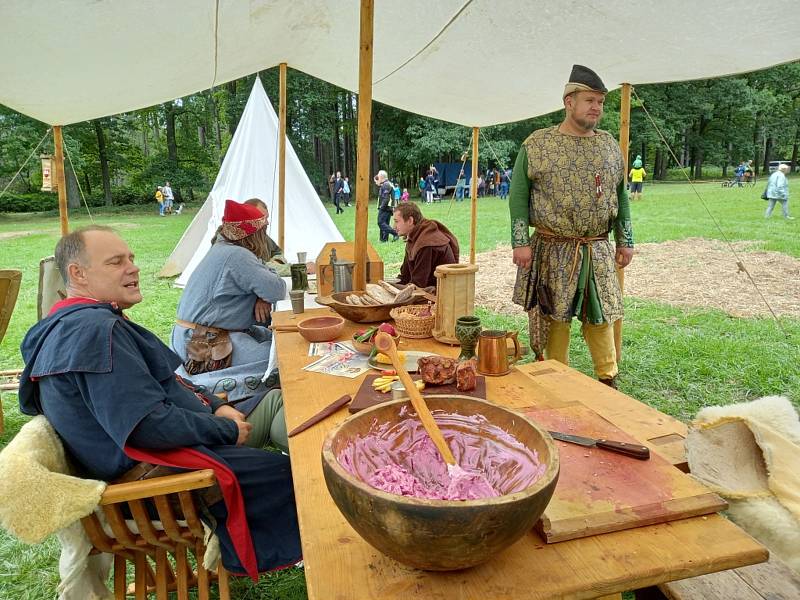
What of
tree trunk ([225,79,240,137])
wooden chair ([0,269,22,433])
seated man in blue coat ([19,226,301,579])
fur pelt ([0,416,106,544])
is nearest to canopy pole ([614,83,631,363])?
seated man in blue coat ([19,226,301,579])

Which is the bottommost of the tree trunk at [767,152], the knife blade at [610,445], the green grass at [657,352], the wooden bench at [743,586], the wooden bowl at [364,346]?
the green grass at [657,352]

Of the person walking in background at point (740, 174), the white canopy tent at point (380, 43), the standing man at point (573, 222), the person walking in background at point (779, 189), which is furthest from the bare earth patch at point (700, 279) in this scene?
the person walking in background at point (740, 174)

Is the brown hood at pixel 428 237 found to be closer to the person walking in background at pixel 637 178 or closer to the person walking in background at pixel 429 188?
the person walking in background at pixel 637 178

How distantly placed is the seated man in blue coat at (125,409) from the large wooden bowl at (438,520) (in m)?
0.81

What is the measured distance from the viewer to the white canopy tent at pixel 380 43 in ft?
9.19

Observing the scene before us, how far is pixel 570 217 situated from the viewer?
298cm

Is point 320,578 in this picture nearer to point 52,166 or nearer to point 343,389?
point 343,389

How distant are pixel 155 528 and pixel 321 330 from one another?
3.07 feet

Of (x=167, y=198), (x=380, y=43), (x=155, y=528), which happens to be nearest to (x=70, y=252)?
(x=155, y=528)

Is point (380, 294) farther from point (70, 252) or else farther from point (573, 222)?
point (70, 252)

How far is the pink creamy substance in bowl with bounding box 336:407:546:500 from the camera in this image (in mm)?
897

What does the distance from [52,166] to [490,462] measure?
4011 mm

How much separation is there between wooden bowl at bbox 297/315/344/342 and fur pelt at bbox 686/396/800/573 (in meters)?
1.34

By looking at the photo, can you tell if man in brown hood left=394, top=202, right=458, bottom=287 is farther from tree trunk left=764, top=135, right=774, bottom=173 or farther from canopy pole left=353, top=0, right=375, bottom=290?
tree trunk left=764, top=135, right=774, bottom=173
